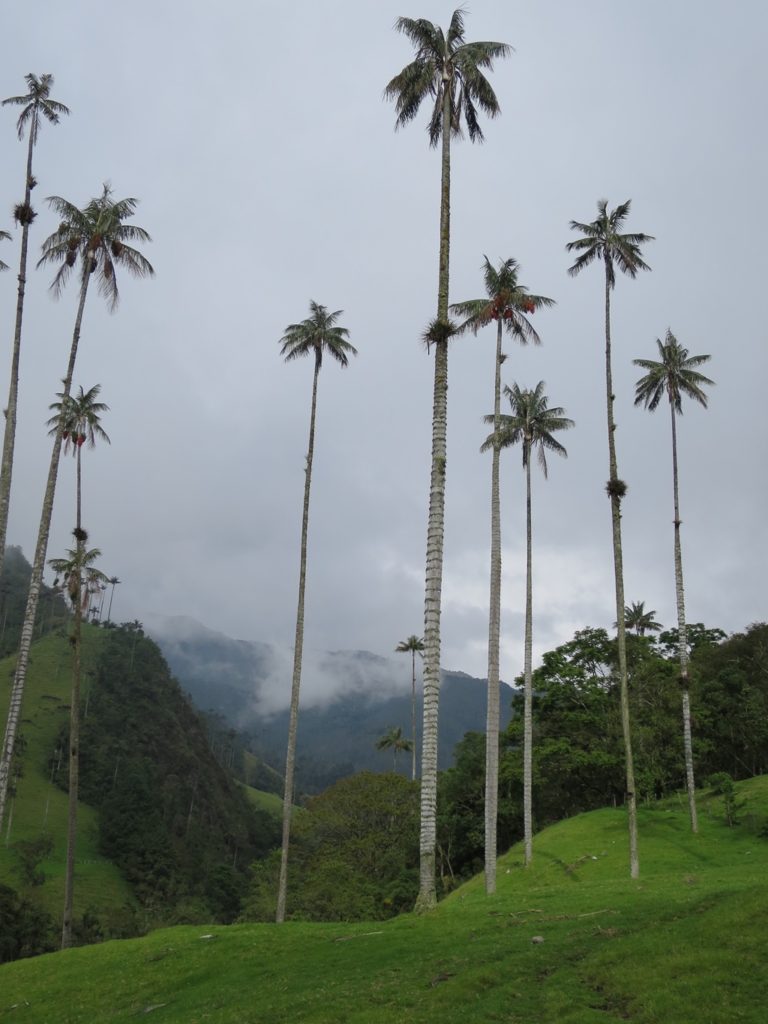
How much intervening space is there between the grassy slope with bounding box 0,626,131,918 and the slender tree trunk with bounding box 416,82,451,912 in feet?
301

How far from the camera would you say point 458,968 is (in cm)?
1692

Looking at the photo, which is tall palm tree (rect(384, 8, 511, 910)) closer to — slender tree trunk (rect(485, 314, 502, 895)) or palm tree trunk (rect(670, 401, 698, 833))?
slender tree trunk (rect(485, 314, 502, 895))

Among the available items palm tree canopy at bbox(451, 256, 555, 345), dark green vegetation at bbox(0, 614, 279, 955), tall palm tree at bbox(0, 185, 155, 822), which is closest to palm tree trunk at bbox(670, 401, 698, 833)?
palm tree canopy at bbox(451, 256, 555, 345)

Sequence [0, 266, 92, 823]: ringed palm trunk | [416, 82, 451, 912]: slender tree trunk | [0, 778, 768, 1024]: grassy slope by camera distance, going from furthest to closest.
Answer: [0, 266, 92, 823]: ringed palm trunk < [416, 82, 451, 912]: slender tree trunk < [0, 778, 768, 1024]: grassy slope

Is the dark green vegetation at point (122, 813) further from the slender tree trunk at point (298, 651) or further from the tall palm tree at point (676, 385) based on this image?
the tall palm tree at point (676, 385)

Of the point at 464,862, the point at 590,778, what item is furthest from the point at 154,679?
the point at 590,778

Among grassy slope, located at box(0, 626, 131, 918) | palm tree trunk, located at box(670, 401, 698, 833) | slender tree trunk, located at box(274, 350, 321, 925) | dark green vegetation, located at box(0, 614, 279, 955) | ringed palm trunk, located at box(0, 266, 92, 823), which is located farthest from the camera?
grassy slope, located at box(0, 626, 131, 918)

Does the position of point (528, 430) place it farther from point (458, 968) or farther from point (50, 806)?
point (50, 806)

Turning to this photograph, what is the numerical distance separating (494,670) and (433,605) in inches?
531

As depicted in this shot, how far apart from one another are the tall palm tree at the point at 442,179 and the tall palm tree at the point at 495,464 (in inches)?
319

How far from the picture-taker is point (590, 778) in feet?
212

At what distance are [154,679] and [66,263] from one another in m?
181

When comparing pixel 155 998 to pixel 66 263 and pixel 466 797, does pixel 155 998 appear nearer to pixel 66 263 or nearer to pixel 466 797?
pixel 66 263

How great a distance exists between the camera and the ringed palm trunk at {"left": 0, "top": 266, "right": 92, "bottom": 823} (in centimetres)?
2712
